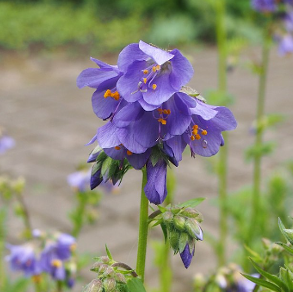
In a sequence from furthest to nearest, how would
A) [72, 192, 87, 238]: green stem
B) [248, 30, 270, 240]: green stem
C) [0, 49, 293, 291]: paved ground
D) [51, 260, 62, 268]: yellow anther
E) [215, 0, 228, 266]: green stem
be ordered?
[0, 49, 293, 291]: paved ground
[215, 0, 228, 266]: green stem
[248, 30, 270, 240]: green stem
[72, 192, 87, 238]: green stem
[51, 260, 62, 268]: yellow anther

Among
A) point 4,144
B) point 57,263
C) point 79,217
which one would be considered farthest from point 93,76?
point 4,144

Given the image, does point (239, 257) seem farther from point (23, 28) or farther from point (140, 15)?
point (140, 15)

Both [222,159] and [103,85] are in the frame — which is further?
[222,159]

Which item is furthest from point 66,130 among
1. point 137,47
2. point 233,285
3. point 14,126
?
point 137,47

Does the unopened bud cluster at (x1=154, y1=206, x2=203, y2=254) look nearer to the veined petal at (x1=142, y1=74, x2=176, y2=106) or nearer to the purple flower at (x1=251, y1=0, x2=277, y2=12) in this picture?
the veined petal at (x1=142, y1=74, x2=176, y2=106)

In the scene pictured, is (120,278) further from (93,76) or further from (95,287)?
(93,76)

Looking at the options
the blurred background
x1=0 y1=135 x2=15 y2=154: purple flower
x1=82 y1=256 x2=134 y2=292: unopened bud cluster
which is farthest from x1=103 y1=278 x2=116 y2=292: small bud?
x1=0 y1=135 x2=15 y2=154: purple flower
